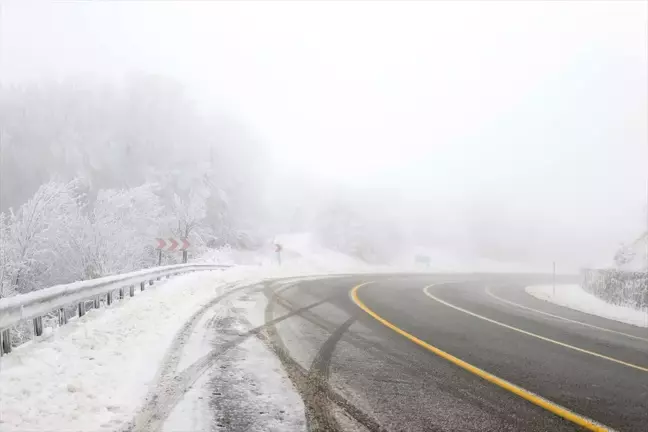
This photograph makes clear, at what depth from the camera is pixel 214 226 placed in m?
44.3

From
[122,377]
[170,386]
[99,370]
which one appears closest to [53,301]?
[99,370]

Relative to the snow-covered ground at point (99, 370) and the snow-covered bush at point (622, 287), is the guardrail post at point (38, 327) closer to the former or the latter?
the snow-covered ground at point (99, 370)

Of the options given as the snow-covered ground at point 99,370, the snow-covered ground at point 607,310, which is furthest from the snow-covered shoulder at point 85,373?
the snow-covered ground at point 607,310

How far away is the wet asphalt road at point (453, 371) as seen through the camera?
4.05m

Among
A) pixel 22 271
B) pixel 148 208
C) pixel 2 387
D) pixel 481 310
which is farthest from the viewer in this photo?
pixel 148 208

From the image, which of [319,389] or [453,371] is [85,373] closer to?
[319,389]

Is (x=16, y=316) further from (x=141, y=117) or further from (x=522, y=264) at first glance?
(x=522, y=264)

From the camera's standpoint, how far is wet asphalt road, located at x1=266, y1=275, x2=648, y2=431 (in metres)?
4.05

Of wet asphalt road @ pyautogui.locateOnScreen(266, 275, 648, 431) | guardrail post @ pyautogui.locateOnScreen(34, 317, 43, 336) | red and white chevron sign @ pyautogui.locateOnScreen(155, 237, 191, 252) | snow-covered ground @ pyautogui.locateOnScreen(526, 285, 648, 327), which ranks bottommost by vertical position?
snow-covered ground @ pyautogui.locateOnScreen(526, 285, 648, 327)

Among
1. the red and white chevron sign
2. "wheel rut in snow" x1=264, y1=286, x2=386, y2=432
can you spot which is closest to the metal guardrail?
"wheel rut in snow" x1=264, y1=286, x2=386, y2=432

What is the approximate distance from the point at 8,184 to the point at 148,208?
26.7ft

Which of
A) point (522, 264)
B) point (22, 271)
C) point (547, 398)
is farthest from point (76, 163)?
point (522, 264)

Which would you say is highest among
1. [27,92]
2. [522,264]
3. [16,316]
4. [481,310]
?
[27,92]

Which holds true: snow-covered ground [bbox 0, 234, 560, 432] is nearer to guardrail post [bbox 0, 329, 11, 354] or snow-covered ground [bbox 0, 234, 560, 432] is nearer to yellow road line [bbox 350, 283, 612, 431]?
guardrail post [bbox 0, 329, 11, 354]
